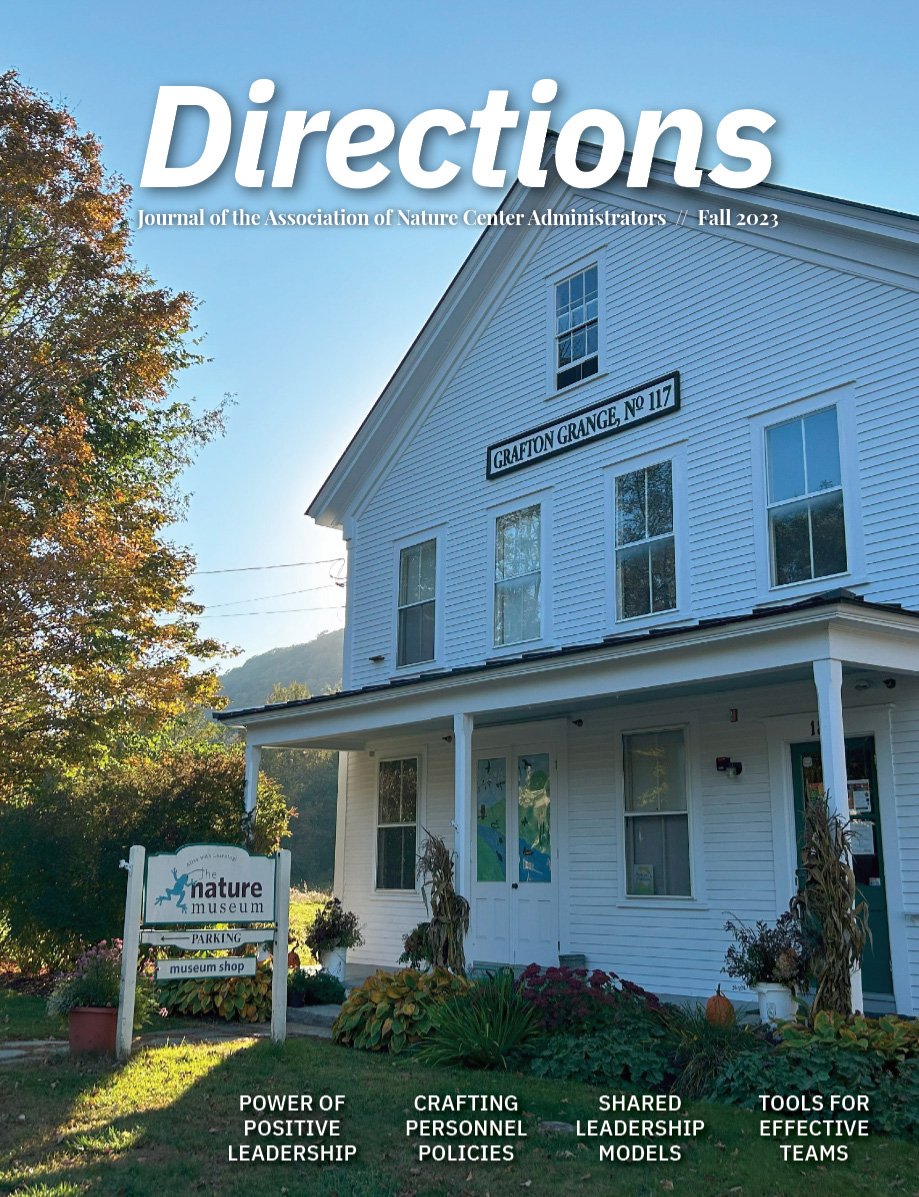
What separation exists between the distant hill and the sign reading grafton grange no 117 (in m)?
135

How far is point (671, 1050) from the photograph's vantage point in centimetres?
780

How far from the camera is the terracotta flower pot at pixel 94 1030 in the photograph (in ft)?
28.3

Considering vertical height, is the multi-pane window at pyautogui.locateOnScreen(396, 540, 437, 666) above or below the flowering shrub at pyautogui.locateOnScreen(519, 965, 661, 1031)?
above

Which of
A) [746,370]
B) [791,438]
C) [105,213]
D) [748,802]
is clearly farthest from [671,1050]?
[105,213]

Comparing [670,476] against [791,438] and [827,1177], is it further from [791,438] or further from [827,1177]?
[827,1177]

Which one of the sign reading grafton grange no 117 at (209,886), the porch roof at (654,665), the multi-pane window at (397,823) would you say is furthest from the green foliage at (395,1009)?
the multi-pane window at (397,823)

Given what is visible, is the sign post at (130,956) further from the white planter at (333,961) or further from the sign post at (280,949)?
the white planter at (333,961)

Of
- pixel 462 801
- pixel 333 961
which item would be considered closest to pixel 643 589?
pixel 462 801

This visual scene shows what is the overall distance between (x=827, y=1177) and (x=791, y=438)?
24.5 ft

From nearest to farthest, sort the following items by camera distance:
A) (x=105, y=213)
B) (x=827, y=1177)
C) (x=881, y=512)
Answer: (x=827, y=1177) < (x=881, y=512) < (x=105, y=213)

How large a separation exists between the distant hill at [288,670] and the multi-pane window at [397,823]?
423 feet

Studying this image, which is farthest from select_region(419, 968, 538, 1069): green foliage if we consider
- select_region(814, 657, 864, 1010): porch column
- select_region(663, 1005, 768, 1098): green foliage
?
select_region(814, 657, 864, 1010): porch column

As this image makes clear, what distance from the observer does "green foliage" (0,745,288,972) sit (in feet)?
45.4

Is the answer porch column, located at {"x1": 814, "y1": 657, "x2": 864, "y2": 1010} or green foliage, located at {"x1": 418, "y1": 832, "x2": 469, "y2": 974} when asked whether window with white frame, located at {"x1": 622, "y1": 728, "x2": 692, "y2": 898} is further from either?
porch column, located at {"x1": 814, "y1": 657, "x2": 864, "y2": 1010}
